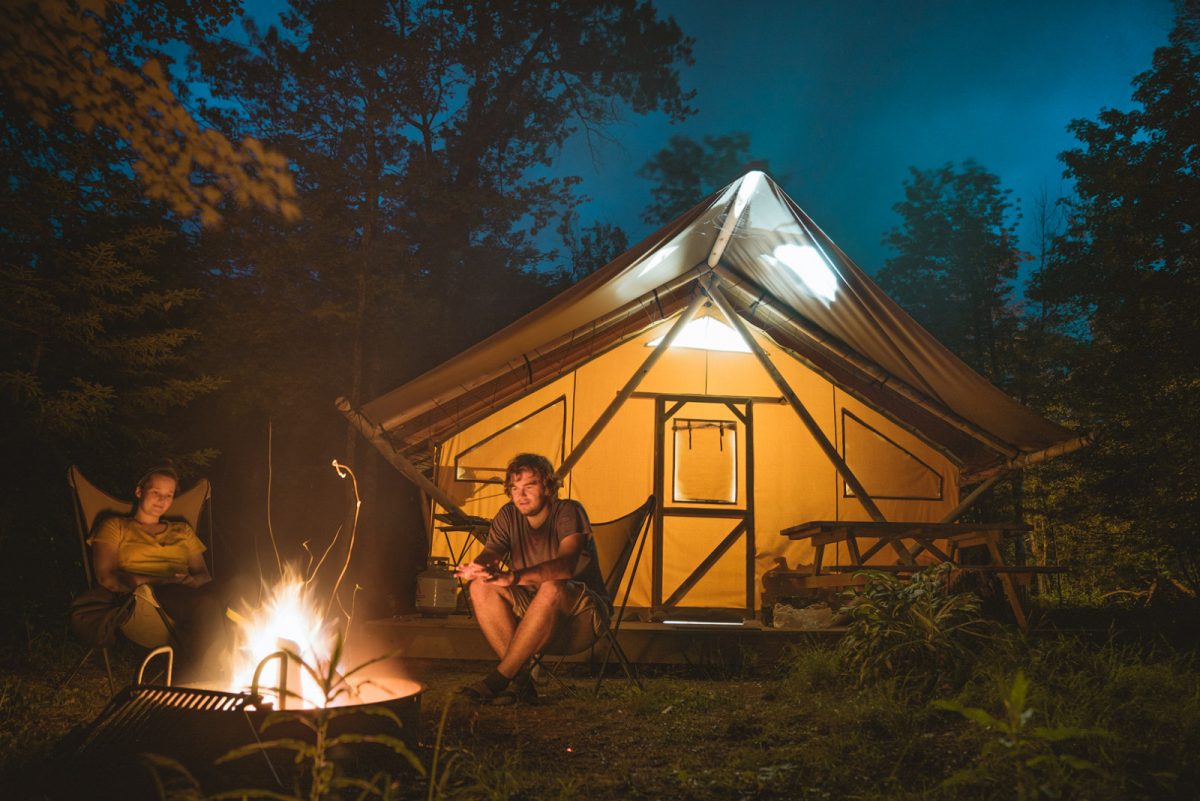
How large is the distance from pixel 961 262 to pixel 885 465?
11678mm

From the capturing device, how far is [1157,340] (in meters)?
7.97

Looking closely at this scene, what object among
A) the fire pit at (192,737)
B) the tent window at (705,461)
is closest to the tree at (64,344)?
the fire pit at (192,737)

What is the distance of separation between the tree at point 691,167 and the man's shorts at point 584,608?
16962 mm

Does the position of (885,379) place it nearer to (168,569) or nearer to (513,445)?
(513,445)

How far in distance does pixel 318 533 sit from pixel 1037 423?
381 inches

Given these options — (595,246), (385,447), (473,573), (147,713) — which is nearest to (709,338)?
(385,447)

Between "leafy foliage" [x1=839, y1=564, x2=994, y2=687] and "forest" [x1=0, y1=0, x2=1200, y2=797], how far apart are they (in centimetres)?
31

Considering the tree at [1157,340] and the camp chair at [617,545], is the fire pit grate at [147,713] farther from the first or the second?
the tree at [1157,340]

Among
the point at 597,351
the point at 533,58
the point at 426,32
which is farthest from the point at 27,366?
the point at 533,58

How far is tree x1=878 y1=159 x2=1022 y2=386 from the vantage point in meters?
15.2

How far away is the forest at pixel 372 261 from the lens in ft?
15.6

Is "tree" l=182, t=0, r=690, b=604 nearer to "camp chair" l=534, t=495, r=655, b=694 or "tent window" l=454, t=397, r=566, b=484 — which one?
"tent window" l=454, t=397, r=566, b=484

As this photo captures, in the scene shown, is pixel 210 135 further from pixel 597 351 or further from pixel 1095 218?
pixel 1095 218

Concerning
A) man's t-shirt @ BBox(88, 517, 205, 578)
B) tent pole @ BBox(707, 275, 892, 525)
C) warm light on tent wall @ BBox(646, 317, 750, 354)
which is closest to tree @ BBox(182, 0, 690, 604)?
warm light on tent wall @ BBox(646, 317, 750, 354)
